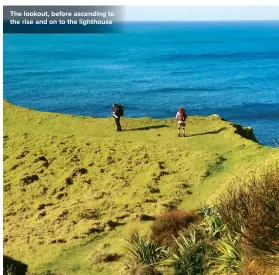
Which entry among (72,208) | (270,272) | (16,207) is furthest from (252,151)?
(270,272)

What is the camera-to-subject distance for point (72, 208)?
21.1 metres

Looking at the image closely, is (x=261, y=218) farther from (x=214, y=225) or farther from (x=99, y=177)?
(x=99, y=177)

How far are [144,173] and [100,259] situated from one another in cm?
862

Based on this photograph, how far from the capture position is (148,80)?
357ft

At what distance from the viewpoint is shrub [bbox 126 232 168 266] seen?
14.6 m

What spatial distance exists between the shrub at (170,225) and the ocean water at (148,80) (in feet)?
151

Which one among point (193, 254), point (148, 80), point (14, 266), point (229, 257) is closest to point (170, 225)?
point (193, 254)

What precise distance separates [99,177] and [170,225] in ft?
29.3

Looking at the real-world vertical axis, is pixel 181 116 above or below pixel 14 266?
above

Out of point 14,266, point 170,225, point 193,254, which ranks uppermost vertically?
point 170,225

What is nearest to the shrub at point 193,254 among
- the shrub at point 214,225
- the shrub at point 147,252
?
the shrub at point 214,225

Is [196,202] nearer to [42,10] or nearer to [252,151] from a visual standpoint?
[252,151]
